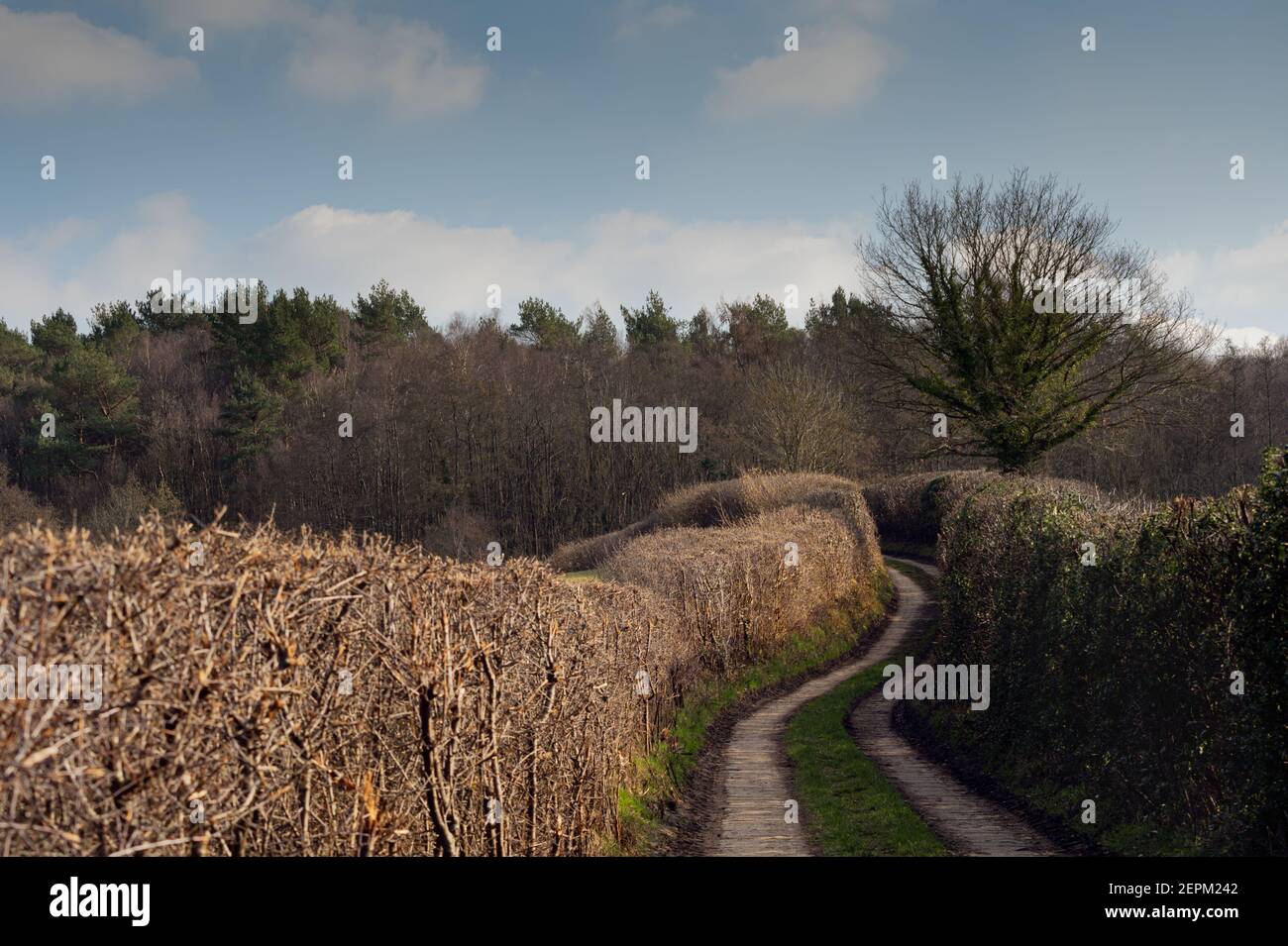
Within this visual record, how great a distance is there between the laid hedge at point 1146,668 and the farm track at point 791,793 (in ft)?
2.58

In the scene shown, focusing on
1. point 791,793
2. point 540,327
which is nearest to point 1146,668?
point 791,793

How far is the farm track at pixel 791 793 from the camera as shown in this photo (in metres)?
11.4

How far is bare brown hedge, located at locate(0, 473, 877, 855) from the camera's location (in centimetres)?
345

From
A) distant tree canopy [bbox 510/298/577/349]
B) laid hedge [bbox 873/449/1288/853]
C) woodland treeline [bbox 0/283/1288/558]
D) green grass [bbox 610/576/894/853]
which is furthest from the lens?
distant tree canopy [bbox 510/298/577/349]

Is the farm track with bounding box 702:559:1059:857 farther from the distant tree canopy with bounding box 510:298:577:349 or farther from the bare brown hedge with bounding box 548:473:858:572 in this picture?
the distant tree canopy with bounding box 510:298:577:349

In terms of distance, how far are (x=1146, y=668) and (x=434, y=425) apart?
164 ft

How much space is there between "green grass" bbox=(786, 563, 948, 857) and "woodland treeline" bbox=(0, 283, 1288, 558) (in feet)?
74.8

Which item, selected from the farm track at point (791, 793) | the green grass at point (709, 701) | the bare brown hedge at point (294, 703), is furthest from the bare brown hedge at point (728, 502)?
the bare brown hedge at point (294, 703)

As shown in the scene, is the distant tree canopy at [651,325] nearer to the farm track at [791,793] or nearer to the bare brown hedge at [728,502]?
the bare brown hedge at [728,502]

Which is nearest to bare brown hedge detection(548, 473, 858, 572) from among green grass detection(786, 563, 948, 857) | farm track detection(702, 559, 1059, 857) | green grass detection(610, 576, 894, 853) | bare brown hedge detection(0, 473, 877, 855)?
green grass detection(610, 576, 894, 853)

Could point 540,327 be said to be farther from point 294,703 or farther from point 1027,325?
point 294,703
